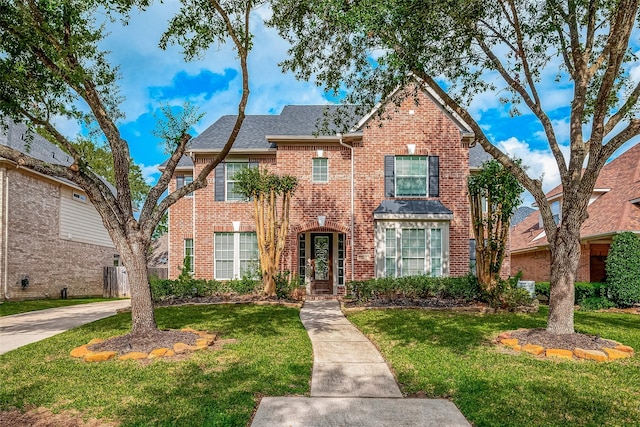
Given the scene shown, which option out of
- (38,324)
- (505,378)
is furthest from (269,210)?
(505,378)

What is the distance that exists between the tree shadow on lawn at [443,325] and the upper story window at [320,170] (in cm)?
599

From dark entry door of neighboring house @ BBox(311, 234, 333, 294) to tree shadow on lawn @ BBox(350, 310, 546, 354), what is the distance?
16.0 feet

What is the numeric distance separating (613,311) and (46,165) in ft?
49.0

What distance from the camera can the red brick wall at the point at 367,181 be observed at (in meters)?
14.8

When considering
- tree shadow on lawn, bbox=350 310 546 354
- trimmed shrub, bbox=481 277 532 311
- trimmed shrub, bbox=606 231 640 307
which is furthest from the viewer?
trimmed shrub, bbox=606 231 640 307

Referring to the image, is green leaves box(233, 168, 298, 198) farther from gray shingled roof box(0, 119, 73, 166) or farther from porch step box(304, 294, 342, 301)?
gray shingled roof box(0, 119, 73, 166)

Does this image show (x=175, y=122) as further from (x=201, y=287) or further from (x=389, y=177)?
(x=389, y=177)

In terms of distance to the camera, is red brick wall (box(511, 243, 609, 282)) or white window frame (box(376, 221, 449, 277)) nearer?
white window frame (box(376, 221, 449, 277))

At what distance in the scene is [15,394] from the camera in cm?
500

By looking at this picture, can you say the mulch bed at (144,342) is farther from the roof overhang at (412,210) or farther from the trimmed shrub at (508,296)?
the roof overhang at (412,210)

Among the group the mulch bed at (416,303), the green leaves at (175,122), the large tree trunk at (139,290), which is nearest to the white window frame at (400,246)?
the mulch bed at (416,303)

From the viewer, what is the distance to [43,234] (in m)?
17.7

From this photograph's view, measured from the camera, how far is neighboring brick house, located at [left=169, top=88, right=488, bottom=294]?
1448cm

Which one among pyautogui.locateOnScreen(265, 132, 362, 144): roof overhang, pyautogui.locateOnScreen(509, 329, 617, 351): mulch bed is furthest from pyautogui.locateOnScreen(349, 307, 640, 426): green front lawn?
pyautogui.locateOnScreen(265, 132, 362, 144): roof overhang
